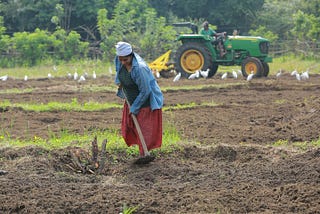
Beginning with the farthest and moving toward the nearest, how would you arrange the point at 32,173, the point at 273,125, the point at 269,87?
the point at 269,87, the point at 273,125, the point at 32,173

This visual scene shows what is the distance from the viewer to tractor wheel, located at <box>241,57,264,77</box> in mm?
19859

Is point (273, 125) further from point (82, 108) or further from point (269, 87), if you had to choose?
point (269, 87)

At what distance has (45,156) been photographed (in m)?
8.14

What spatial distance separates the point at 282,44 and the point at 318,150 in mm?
23666

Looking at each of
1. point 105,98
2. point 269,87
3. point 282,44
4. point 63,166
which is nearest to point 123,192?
point 63,166

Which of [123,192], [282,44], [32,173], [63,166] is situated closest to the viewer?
[123,192]

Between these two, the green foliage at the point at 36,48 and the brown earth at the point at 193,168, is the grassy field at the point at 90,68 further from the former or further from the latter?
the brown earth at the point at 193,168

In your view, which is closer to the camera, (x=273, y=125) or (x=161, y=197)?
(x=161, y=197)

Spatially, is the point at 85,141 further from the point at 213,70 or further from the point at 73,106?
the point at 213,70

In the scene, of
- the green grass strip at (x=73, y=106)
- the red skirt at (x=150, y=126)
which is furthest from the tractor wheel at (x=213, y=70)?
the red skirt at (x=150, y=126)

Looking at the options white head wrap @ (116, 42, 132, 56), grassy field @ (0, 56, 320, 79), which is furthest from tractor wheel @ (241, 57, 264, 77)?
white head wrap @ (116, 42, 132, 56)

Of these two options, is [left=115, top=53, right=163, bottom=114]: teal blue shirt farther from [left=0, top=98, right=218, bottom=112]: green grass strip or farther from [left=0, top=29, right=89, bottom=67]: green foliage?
[left=0, top=29, right=89, bottom=67]: green foliage

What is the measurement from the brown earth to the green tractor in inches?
269

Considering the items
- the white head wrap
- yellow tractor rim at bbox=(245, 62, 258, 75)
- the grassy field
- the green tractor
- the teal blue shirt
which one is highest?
the white head wrap
